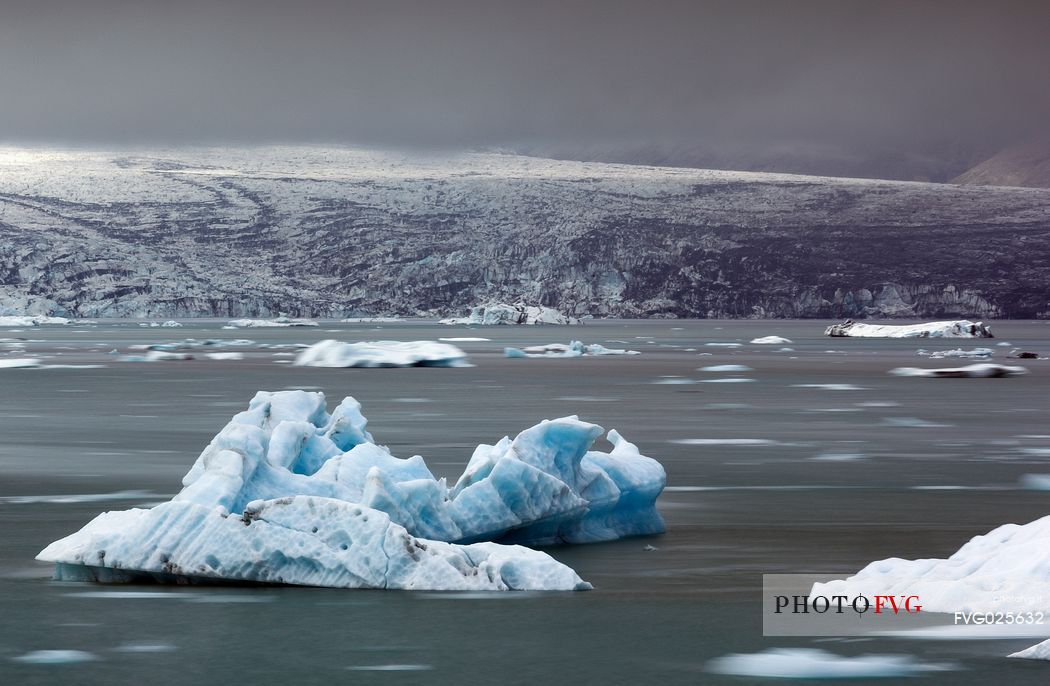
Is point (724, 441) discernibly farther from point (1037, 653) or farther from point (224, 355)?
point (224, 355)

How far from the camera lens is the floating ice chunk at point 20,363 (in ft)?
102

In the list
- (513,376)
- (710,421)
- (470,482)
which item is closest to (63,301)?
(513,376)

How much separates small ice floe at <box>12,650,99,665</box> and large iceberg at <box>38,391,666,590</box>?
126 centimetres

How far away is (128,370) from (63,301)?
76114 millimetres

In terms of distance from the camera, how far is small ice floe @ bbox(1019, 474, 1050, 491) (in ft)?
34.6

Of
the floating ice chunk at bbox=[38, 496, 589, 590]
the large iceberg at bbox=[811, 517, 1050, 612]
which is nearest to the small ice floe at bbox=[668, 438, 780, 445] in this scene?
the large iceberg at bbox=[811, 517, 1050, 612]

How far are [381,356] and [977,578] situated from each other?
29.0m

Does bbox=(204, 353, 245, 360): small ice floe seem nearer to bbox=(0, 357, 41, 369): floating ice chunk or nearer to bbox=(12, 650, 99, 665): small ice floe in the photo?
bbox=(0, 357, 41, 369): floating ice chunk

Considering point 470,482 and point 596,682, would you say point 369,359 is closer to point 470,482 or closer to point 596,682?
point 470,482

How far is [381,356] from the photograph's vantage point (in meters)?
34.8

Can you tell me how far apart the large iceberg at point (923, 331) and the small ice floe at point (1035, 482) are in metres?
47.0

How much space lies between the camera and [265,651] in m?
5.43

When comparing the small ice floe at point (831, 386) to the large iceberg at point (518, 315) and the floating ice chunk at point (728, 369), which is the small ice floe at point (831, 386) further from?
the large iceberg at point (518, 315)

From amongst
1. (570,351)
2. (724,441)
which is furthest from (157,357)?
(724,441)
